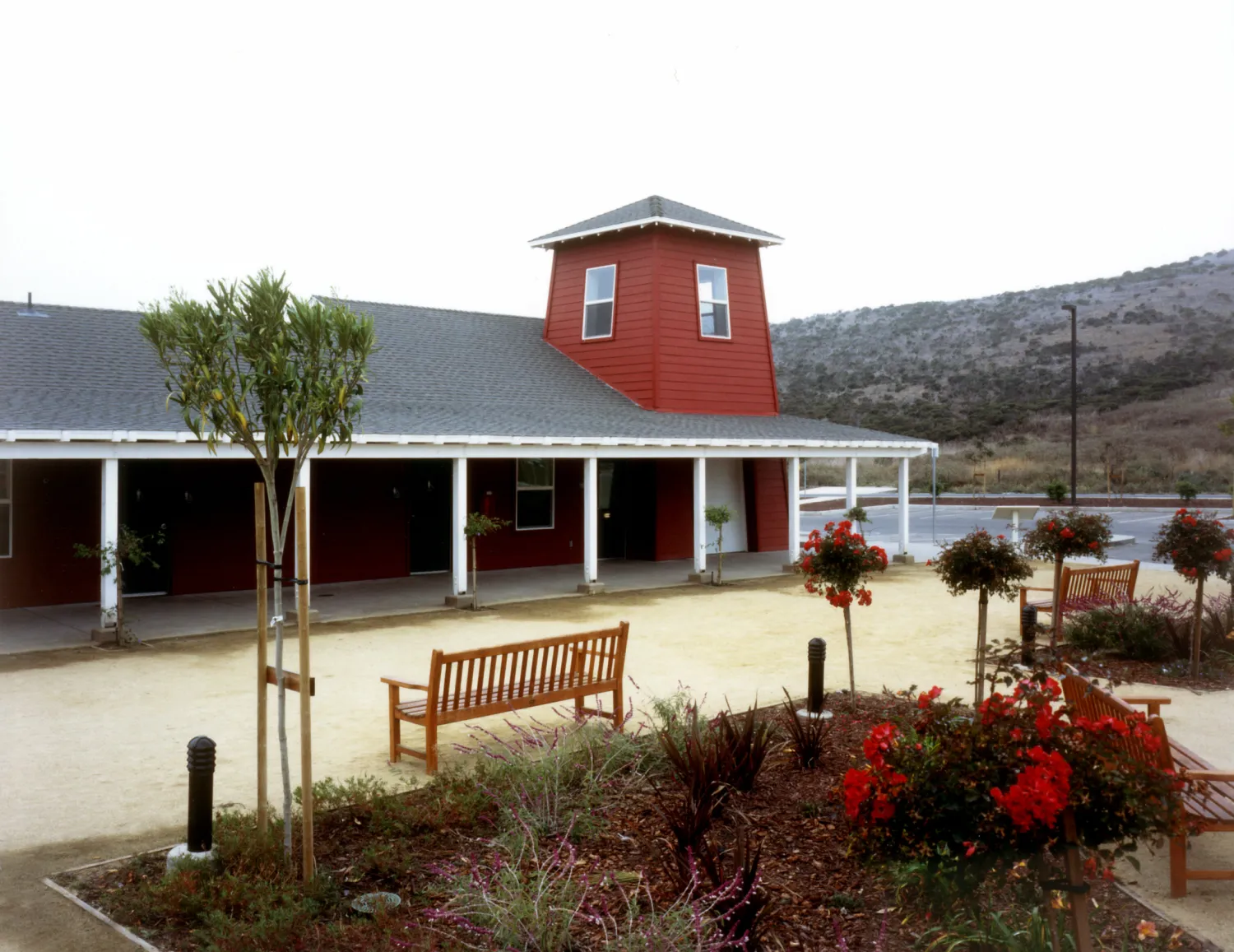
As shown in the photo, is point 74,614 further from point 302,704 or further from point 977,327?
point 977,327

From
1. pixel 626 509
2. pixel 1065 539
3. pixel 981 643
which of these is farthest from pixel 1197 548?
pixel 626 509

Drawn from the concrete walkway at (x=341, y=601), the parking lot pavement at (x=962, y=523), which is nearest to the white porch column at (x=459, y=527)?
the concrete walkway at (x=341, y=601)

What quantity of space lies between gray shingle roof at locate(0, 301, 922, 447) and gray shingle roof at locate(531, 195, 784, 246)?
2474 mm

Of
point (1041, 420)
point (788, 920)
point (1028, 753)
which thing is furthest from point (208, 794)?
point (1041, 420)

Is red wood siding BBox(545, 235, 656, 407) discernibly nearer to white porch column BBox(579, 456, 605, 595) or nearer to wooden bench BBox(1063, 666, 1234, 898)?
white porch column BBox(579, 456, 605, 595)

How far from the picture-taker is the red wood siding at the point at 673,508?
68.5 feet

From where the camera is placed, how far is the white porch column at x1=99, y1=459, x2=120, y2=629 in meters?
11.8

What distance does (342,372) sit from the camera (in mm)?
5285

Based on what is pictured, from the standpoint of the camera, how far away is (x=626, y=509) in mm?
21203

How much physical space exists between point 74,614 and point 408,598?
4.33 m

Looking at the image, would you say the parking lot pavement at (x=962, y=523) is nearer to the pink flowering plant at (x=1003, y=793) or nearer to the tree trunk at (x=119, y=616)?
the tree trunk at (x=119, y=616)

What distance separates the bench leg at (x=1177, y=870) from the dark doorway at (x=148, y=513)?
13.4m

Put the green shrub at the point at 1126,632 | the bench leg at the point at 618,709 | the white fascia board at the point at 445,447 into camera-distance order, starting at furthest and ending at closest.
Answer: the white fascia board at the point at 445,447 → the green shrub at the point at 1126,632 → the bench leg at the point at 618,709

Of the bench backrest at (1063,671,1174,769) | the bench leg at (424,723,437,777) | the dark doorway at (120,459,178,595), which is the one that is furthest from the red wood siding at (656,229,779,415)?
the bench backrest at (1063,671,1174,769)
